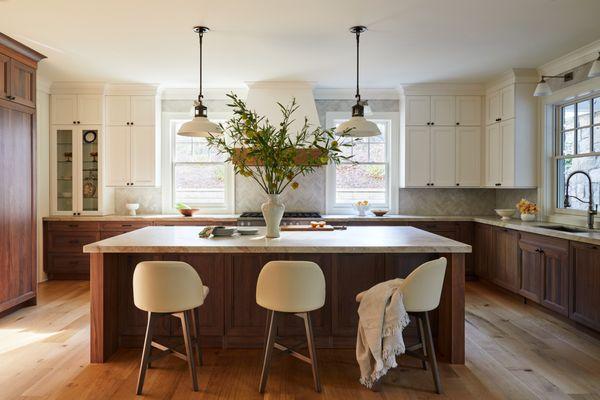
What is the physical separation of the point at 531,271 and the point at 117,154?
5.45 metres

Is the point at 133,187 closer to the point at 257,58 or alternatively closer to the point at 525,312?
the point at 257,58

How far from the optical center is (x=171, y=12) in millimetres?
3338

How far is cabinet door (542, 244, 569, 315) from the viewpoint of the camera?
364 cm

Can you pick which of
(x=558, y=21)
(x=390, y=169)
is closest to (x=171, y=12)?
(x=558, y=21)

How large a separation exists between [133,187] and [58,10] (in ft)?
9.55

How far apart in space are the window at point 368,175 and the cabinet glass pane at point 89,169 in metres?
3.46

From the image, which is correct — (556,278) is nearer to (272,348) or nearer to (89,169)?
(272,348)

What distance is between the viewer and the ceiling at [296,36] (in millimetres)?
3256

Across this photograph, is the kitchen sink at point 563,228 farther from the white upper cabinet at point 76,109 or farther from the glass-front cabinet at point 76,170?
the white upper cabinet at point 76,109

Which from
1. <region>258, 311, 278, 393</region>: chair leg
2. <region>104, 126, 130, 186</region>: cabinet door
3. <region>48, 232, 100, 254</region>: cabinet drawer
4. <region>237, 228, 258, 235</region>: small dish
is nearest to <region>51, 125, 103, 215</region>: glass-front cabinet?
<region>104, 126, 130, 186</region>: cabinet door

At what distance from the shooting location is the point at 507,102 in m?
5.08

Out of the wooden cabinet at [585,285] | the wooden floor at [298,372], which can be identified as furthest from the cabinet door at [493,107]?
the wooden floor at [298,372]

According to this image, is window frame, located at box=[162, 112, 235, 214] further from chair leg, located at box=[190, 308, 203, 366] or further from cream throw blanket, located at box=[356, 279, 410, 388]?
cream throw blanket, located at box=[356, 279, 410, 388]

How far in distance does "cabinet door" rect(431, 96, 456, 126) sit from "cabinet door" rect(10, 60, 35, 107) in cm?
497
